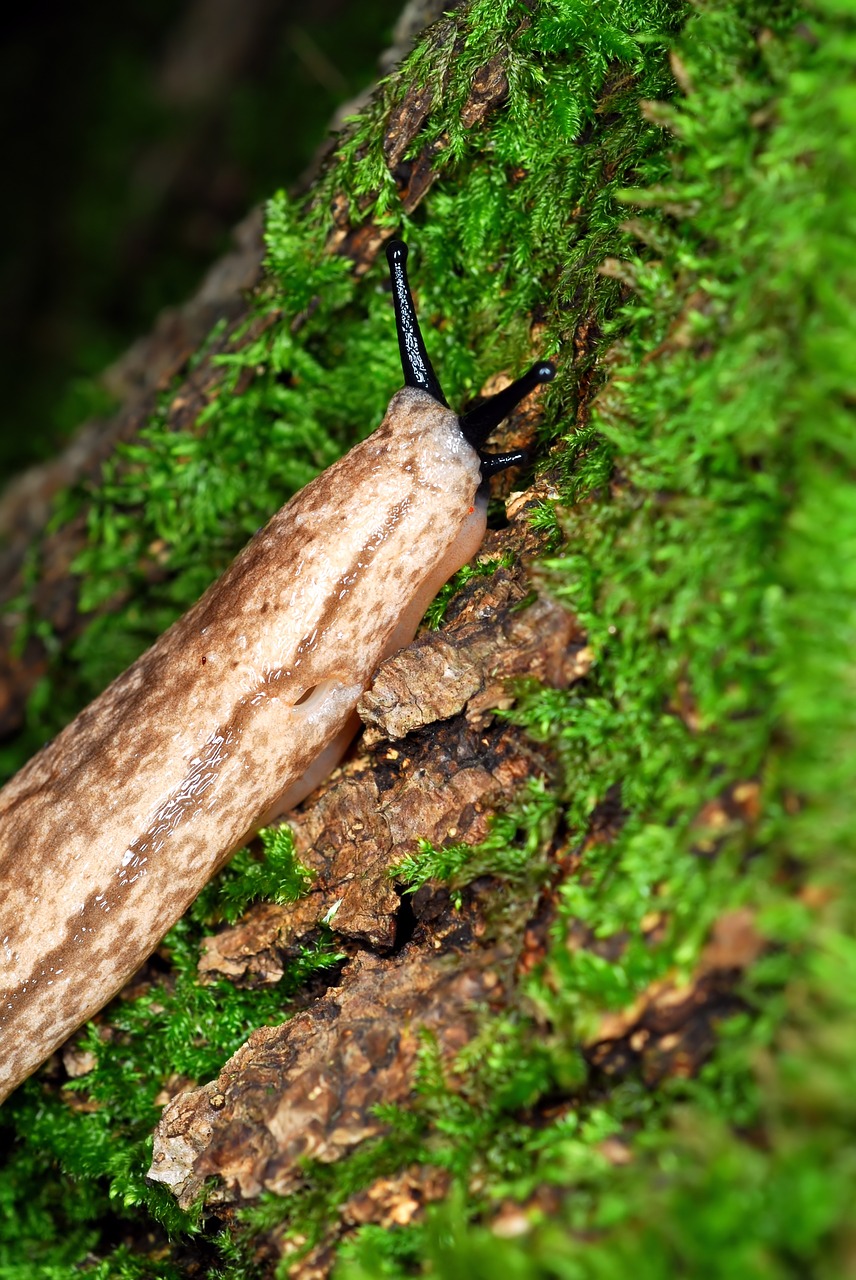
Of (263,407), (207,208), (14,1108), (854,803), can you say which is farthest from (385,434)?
(207,208)

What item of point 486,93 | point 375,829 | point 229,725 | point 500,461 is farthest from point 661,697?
point 486,93

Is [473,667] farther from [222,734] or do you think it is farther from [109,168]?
[109,168]

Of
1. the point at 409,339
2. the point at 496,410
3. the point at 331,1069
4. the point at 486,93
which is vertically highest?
the point at 486,93

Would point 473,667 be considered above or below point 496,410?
below

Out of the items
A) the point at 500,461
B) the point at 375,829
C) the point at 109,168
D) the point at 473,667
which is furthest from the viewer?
the point at 109,168

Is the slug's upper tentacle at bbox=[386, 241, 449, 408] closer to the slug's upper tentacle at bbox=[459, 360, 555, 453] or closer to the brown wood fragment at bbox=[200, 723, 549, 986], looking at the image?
the slug's upper tentacle at bbox=[459, 360, 555, 453]

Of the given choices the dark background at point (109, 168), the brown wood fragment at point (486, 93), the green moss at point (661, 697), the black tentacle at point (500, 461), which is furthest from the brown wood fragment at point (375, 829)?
the dark background at point (109, 168)
